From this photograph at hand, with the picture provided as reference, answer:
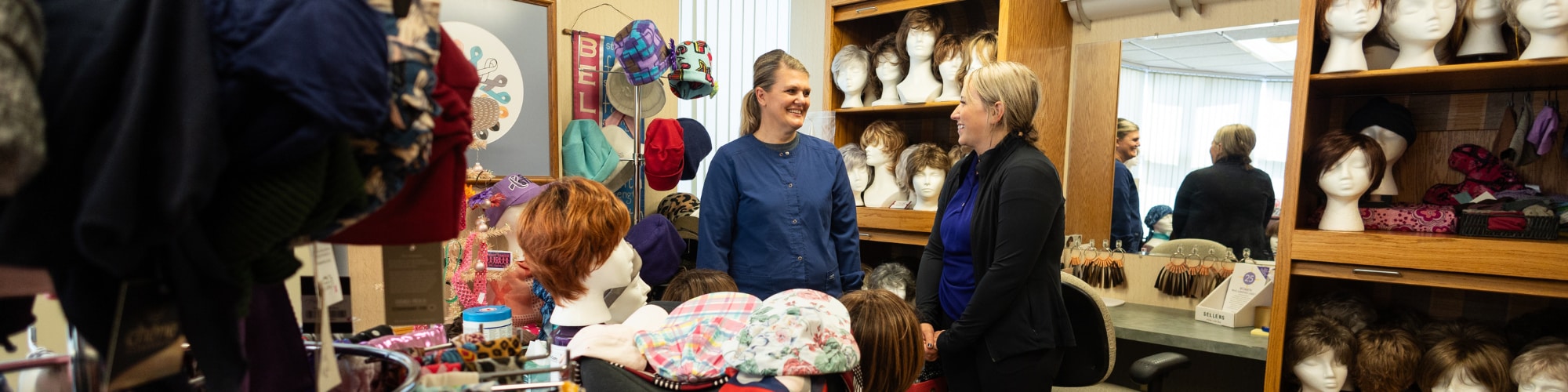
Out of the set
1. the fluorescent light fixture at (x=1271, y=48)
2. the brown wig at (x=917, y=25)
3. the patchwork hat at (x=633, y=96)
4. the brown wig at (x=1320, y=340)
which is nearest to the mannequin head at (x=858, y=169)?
the brown wig at (x=917, y=25)

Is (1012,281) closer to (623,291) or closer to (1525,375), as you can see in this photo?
(623,291)

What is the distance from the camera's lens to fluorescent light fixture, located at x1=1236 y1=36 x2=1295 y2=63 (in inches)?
120

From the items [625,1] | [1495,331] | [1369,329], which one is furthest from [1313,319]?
[625,1]

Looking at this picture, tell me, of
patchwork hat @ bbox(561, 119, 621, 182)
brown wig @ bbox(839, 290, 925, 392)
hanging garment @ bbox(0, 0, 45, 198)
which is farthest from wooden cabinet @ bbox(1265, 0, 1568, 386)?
hanging garment @ bbox(0, 0, 45, 198)

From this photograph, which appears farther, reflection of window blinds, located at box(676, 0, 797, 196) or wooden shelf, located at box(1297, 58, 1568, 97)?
reflection of window blinds, located at box(676, 0, 797, 196)

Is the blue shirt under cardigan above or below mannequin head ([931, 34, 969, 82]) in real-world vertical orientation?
below

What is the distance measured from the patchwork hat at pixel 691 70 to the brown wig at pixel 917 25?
3.10ft

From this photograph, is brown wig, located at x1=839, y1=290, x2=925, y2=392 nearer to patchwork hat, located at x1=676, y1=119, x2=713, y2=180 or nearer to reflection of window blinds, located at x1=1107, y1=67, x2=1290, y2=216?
patchwork hat, located at x1=676, y1=119, x2=713, y2=180

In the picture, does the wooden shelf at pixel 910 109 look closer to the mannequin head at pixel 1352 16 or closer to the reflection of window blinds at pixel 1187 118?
the reflection of window blinds at pixel 1187 118

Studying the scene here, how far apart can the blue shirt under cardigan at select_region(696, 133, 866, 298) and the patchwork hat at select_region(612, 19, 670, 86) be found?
643 millimetres

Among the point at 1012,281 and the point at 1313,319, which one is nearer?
the point at 1012,281

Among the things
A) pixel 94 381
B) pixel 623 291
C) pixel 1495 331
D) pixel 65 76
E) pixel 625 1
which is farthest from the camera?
pixel 625 1

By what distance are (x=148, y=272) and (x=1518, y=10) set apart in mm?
3244

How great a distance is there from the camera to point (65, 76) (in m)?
0.49
